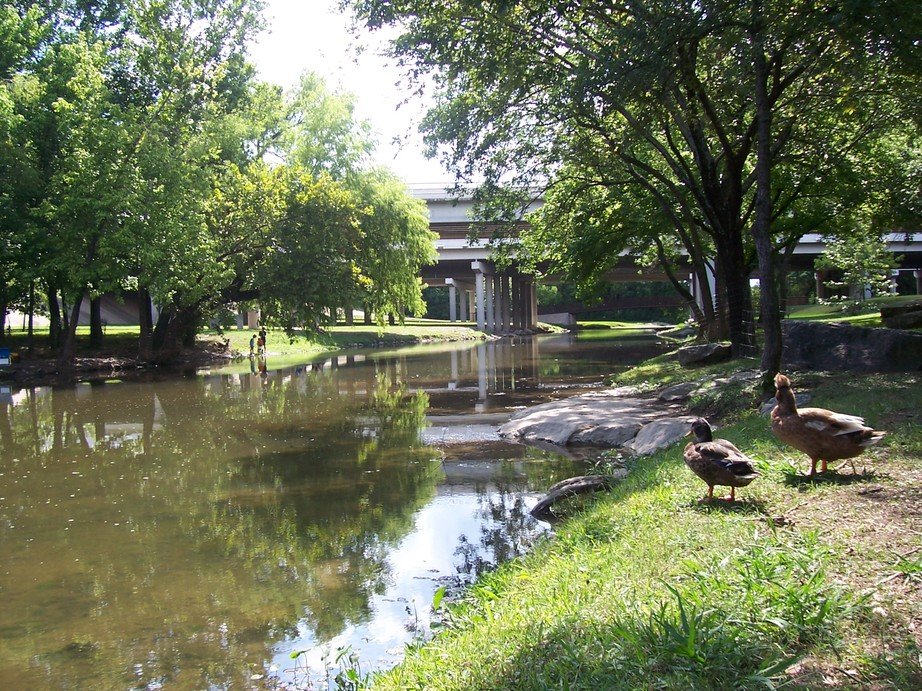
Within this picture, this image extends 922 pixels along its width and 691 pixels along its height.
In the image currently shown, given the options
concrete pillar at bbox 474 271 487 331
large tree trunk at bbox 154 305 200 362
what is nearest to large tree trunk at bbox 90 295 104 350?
large tree trunk at bbox 154 305 200 362

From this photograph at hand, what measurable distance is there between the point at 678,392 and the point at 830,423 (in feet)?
30.5

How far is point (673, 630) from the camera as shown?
364 cm

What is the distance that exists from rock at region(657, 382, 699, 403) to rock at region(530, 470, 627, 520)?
6300 millimetres

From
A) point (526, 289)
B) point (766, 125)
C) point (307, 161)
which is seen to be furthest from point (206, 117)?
point (526, 289)

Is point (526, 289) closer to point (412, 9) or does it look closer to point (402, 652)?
point (412, 9)

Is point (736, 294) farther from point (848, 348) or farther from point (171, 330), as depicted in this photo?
point (171, 330)

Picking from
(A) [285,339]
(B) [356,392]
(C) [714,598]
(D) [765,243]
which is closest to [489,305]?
(A) [285,339]

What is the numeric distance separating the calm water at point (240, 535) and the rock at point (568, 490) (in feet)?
0.73

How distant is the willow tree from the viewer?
12008 mm

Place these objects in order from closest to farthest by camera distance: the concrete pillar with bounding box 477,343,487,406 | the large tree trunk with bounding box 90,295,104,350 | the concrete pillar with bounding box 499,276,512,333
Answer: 1. the concrete pillar with bounding box 477,343,487,406
2. the large tree trunk with bounding box 90,295,104,350
3. the concrete pillar with bounding box 499,276,512,333

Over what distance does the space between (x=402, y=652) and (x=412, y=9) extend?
44.9ft

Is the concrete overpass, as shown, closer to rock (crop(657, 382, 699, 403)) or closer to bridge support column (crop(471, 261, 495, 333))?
bridge support column (crop(471, 261, 495, 333))

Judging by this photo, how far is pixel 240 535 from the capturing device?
7930mm

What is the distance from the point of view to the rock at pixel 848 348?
13.1m
